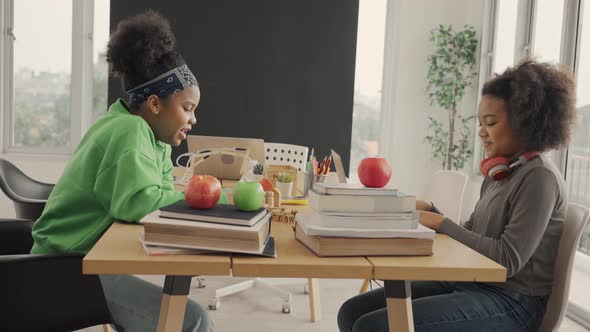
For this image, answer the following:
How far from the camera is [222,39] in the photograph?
5.18 metres

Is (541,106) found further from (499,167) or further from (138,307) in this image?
(138,307)

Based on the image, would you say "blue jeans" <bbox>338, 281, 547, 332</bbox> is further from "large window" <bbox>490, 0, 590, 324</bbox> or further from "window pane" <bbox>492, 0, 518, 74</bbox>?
"window pane" <bbox>492, 0, 518, 74</bbox>

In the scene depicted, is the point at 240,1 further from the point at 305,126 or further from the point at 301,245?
the point at 301,245

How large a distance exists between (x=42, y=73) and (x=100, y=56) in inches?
21.2

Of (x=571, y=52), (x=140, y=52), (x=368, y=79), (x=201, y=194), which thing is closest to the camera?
(x=201, y=194)

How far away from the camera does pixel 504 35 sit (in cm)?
512

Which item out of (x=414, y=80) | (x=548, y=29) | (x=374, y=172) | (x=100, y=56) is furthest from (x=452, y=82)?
(x=374, y=172)

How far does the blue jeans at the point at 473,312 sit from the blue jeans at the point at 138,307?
17.6 inches

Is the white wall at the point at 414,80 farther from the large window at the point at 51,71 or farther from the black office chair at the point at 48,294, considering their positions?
the black office chair at the point at 48,294

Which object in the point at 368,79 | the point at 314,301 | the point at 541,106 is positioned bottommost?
the point at 314,301

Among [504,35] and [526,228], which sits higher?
[504,35]

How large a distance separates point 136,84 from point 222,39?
3400 millimetres

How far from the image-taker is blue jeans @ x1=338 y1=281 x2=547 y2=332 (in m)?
1.58

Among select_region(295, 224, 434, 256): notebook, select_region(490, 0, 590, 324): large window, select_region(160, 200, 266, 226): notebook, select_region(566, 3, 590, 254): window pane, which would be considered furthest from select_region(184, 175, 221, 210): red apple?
select_region(566, 3, 590, 254): window pane
